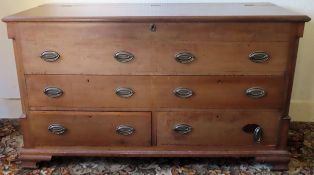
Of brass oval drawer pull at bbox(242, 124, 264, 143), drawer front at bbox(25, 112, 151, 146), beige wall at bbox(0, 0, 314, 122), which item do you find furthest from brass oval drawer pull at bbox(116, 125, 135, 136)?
beige wall at bbox(0, 0, 314, 122)

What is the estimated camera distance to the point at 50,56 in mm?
1461

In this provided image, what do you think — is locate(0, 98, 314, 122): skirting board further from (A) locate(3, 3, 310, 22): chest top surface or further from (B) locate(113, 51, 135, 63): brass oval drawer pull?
(B) locate(113, 51, 135, 63): brass oval drawer pull

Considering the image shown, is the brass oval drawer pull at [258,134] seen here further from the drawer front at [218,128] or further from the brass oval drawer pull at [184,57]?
the brass oval drawer pull at [184,57]

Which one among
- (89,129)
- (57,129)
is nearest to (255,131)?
(89,129)

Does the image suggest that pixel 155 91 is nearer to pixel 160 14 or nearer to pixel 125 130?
pixel 125 130

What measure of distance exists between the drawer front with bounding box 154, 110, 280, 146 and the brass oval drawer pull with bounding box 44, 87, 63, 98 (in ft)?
1.51

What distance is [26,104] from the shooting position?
155 cm

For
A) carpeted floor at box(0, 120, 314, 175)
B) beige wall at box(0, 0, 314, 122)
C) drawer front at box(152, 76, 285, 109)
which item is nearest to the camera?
drawer front at box(152, 76, 285, 109)

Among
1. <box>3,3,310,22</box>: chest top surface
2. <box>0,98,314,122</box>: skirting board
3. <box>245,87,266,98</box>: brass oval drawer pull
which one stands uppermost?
<box>3,3,310,22</box>: chest top surface

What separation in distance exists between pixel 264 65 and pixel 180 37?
40cm

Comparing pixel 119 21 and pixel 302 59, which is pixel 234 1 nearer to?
pixel 302 59

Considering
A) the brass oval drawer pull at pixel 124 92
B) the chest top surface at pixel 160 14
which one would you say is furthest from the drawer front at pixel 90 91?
the chest top surface at pixel 160 14

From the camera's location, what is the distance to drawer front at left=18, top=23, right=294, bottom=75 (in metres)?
1.41

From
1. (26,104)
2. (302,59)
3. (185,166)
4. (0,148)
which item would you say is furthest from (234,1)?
(0,148)
